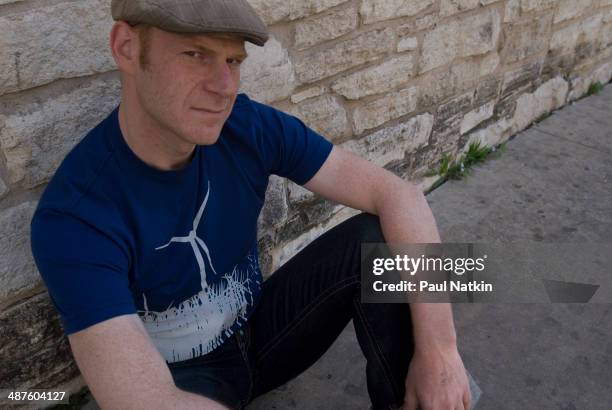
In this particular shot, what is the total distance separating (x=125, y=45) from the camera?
134 centimetres

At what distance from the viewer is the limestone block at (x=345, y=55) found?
231 centimetres

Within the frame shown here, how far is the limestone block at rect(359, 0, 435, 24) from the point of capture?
245 cm

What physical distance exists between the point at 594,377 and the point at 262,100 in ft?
5.25

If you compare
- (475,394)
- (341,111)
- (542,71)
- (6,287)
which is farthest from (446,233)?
(6,287)

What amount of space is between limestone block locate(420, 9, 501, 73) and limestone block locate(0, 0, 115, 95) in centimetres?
169

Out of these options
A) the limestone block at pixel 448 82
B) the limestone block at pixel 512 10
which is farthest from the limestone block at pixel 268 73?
the limestone block at pixel 512 10

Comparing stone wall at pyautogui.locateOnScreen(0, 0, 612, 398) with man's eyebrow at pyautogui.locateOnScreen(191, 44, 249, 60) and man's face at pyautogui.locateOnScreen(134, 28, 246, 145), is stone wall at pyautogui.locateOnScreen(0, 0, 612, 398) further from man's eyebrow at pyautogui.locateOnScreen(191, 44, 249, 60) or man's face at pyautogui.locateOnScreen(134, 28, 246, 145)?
man's eyebrow at pyautogui.locateOnScreen(191, 44, 249, 60)

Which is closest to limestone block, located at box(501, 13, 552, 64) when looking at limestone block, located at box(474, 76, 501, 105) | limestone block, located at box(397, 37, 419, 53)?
limestone block, located at box(474, 76, 501, 105)

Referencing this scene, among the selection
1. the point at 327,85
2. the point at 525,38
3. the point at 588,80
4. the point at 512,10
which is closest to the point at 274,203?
the point at 327,85

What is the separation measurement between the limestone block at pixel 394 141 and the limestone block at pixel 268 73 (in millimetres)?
520

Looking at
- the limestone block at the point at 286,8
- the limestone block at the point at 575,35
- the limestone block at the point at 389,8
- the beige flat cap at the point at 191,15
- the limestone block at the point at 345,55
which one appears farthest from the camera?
the limestone block at the point at 575,35

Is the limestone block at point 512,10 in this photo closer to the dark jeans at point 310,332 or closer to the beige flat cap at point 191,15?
the dark jeans at point 310,332

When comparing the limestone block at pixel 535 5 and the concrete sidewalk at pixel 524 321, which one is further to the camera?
the limestone block at pixel 535 5

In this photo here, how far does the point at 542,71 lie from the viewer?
3963 mm
